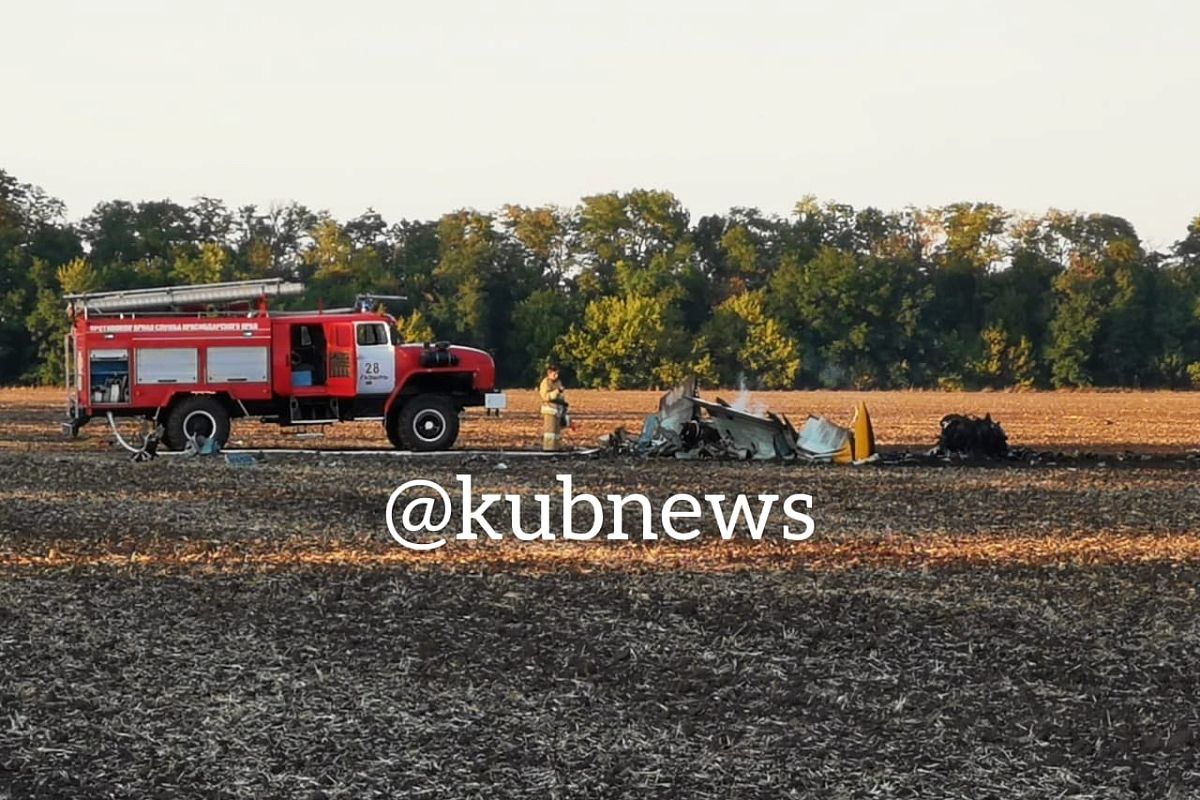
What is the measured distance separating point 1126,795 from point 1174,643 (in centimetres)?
360

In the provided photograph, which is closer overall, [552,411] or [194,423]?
[552,411]

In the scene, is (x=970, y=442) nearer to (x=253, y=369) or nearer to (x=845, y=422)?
(x=253, y=369)

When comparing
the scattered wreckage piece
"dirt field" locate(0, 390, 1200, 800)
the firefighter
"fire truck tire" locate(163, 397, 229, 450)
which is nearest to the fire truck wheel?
the firefighter

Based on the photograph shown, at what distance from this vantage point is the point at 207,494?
21.0 metres

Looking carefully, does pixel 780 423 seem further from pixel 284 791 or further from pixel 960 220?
pixel 960 220

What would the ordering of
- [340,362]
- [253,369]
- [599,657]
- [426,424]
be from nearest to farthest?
1. [599,657]
2. [426,424]
3. [253,369]
4. [340,362]

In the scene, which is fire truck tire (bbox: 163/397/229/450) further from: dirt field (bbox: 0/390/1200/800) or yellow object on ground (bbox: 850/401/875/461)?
yellow object on ground (bbox: 850/401/875/461)

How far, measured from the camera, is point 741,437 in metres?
27.6

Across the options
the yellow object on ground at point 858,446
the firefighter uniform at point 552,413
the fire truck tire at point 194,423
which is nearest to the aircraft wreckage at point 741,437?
the yellow object on ground at point 858,446

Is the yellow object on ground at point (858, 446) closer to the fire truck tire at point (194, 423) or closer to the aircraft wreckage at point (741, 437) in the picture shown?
the aircraft wreckage at point (741, 437)

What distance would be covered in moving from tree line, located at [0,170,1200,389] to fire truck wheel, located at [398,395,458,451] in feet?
197

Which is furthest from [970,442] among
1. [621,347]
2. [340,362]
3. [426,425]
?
[621,347]

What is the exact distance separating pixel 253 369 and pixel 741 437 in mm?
8117

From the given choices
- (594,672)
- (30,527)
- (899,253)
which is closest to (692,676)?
(594,672)
